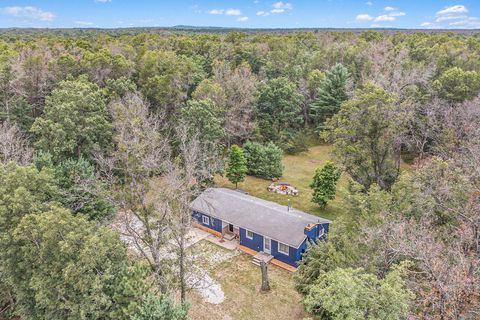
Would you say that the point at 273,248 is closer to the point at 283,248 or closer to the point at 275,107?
the point at 283,248

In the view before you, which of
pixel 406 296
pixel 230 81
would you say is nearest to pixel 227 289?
pixel 406 296

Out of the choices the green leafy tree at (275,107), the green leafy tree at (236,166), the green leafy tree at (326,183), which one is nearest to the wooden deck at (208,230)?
the green leafy tree at (236,166)

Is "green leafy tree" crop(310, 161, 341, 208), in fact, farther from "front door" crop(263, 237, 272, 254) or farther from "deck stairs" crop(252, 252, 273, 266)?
"deck stairs" crop(252, 252, 273, 266)

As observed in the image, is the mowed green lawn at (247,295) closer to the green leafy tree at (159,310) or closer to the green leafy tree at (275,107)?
the green leafy tree at (159,310)

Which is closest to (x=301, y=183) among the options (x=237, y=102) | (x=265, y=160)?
(x=265, y=160)

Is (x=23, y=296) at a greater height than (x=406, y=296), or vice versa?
(x=406, y=296)

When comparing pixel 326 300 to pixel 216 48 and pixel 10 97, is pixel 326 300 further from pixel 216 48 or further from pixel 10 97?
pixel 216 48
